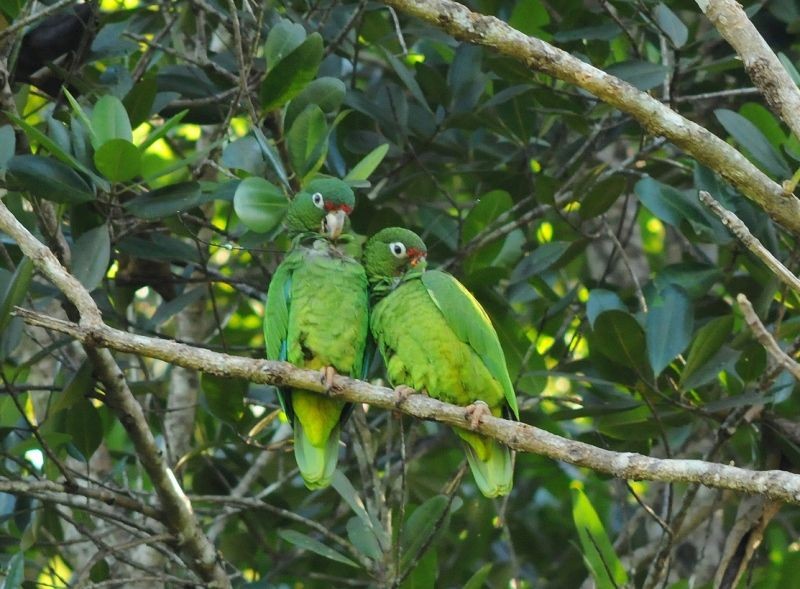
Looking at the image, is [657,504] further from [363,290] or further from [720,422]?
[363,290]

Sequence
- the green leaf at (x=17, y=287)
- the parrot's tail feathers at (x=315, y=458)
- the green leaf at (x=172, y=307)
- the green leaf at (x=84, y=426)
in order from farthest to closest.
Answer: the green leaf at (x=172, y=307) < the green leaf at (x=84, y=426) < the parrot's tail feathers at (x=315, y=458) < the green leaf at (x=17, y=287)

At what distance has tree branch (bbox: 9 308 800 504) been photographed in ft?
8.39

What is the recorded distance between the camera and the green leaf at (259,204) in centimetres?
363

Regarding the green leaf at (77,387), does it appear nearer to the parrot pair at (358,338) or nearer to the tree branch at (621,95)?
the parrot pair at (358,338)

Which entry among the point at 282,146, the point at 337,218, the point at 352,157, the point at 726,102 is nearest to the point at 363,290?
the point at 337,218

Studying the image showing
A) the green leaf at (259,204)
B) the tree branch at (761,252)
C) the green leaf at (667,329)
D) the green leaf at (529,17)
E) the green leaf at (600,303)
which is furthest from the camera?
the green leaf at (529,17)

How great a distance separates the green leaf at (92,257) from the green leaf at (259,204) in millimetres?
473

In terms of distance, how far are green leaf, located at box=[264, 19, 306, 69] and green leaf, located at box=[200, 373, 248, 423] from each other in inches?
46.5

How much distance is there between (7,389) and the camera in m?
3.85

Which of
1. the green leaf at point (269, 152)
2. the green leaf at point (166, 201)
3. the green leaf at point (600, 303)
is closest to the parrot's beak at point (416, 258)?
the green leaf at point (269, 152)

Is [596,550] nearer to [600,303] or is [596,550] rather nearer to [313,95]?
[600,303]

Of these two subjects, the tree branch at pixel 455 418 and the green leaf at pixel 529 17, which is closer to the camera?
the tree branch at pixel 455 418

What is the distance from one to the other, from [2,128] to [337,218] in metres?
1.16

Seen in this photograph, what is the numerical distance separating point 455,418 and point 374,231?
1631 mm
